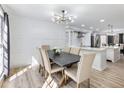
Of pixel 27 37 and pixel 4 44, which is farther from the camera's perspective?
pixel 27 37

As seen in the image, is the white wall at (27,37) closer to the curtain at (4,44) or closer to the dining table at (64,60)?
the curtain at (4,44)

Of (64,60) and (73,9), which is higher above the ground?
(73,9)

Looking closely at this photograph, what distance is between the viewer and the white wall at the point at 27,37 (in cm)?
386

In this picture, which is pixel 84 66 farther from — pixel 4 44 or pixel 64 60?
pixel 4 44

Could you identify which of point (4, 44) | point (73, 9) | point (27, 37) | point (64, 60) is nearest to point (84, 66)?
point (64, 60)

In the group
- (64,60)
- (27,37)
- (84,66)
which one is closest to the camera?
(84,66)

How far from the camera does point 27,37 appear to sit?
14.1 feet

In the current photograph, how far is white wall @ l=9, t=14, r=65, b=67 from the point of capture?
3.86m

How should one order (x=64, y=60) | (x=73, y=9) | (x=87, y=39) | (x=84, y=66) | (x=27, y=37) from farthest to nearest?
(x=87, y=39), (x=27, y=37), (x=73, y=9), (x=64, y=60), (x=84, y=66)

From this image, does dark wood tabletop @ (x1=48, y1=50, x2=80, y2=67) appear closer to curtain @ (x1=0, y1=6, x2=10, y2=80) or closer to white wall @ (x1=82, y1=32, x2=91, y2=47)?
curtain @ (x1=0, y1=6, x2=10, y2=80)

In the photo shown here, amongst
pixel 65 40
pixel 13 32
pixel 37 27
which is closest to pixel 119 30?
pixel 65 40
